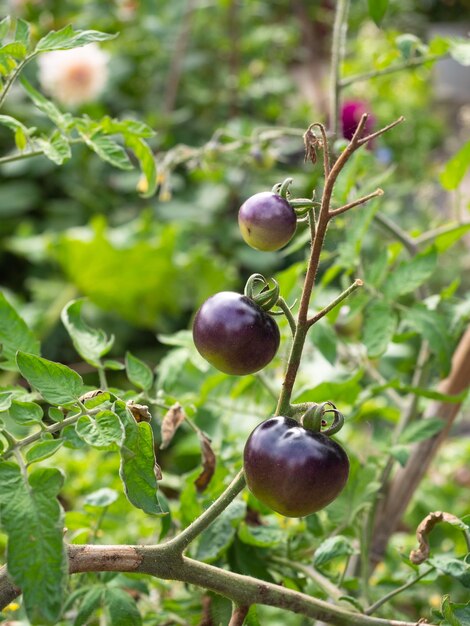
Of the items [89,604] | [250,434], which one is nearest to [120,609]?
[89,604]

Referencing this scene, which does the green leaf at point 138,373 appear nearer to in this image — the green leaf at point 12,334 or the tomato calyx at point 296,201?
the green leaf at point 12,334

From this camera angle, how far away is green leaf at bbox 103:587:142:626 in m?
0.60

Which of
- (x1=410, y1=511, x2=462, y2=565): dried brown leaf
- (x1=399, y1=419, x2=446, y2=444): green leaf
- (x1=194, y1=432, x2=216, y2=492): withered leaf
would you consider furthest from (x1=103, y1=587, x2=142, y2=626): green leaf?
(x1=399, y1=419, x2=446, y2=444): green leaf

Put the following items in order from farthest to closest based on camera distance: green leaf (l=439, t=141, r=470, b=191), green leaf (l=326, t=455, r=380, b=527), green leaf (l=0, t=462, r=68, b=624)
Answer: green leaf (l=439, t=141, r=470, b=191) < green leaf (l=326, t=455, r=380, b=527) < green leaf (l=0, t=462, r=68, b=624)

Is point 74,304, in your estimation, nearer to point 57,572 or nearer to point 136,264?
point 57,572

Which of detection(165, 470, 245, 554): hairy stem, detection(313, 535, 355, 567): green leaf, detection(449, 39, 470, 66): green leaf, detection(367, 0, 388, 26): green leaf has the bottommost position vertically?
detection(313, 535, 355, 567): green leaf

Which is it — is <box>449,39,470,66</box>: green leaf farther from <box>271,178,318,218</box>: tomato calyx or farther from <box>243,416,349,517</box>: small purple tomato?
<box>243,416,349,517</box>: small purple tomato

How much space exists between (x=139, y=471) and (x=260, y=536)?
265 millimetres

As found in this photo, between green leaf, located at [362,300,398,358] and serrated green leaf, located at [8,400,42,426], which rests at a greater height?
serrated green leaf, located at [8,400,42,426]

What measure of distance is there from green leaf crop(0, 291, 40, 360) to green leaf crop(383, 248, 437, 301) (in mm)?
358

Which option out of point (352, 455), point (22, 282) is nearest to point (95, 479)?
point (352, 455)

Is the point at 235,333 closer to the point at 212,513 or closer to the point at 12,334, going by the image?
the point at 212,513

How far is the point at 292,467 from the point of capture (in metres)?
0.44

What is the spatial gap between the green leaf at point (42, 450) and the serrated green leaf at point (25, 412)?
3 centimetres
